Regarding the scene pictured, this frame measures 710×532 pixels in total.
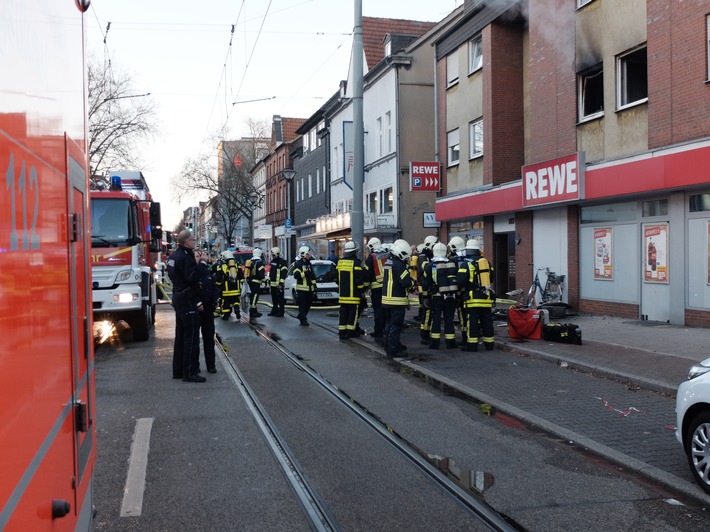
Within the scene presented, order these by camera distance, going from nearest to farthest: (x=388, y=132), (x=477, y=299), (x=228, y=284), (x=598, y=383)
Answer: (x=598, y=383) < (x=477, y=299) < (x=228, y=284) < (x=388, y=132)

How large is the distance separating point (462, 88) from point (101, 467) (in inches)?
801

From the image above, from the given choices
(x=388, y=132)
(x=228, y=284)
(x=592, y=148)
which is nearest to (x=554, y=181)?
(x=592, y=148)

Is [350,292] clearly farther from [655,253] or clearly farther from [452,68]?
[452,68]

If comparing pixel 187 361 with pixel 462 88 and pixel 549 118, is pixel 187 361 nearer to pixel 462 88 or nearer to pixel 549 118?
pixel 549 118

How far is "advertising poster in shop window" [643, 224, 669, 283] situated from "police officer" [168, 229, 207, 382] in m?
9.76

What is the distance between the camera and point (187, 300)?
29.9ft

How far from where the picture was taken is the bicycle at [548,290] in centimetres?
1783

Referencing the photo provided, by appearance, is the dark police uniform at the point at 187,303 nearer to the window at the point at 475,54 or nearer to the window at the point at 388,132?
the window at the point at 475,54

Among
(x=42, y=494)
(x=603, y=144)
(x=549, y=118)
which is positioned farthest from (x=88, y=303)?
(x=549, y=118)

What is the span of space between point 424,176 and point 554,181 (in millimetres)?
7177

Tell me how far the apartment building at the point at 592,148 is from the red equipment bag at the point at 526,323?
3.38 metres

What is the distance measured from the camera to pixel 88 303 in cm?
343

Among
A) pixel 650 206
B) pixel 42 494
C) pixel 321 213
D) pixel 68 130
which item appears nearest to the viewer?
pixel 42 494

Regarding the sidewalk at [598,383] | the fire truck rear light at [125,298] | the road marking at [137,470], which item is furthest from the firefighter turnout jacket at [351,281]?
the road marking at [137,470]
